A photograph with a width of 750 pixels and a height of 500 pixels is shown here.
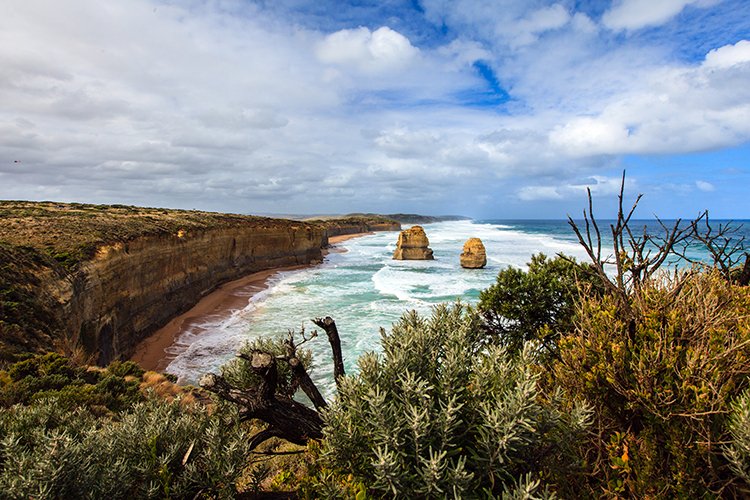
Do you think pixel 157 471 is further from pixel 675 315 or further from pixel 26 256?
pixel 26 256

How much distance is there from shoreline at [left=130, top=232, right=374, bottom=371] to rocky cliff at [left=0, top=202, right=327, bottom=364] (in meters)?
0.50

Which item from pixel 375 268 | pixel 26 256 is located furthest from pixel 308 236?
pixel 26 256

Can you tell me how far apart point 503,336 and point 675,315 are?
5.67m

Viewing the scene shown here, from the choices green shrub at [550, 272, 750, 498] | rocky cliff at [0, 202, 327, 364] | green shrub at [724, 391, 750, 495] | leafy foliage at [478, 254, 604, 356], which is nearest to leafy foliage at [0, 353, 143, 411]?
rocky cliff at [0, 202, 327, 364]

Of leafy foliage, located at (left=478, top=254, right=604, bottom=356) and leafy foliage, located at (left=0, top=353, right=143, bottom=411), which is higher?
leafy foliage, located at (left=478, top=254, right=604, bottom=356)

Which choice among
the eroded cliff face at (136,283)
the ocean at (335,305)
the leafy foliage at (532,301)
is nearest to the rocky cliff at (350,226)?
the ocean at (335,305)

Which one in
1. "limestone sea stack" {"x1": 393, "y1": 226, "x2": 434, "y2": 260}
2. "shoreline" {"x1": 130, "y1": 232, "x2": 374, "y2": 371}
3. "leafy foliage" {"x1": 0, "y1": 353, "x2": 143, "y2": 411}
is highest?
"limestone sea stack" {"x1": 393, "y1": 226, "x2": 434, "y2": 260}

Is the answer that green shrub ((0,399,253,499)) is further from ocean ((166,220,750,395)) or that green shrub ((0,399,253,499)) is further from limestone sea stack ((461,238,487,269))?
limestone sea stack ((461,238,487,269))

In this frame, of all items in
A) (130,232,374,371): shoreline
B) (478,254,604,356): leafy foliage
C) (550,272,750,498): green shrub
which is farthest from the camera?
(130,232,374,371): shoreline

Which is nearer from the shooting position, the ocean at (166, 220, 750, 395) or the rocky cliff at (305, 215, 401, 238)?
the ocean at (166, 220, 750, 395)

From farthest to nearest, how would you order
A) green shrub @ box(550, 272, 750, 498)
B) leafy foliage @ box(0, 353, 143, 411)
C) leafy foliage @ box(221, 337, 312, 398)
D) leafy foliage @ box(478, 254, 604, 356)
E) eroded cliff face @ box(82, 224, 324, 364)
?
eroded cliff face @ box(82, 224, 324, 364), leafy foliage @ box(478, 254, 604, 356), leafy foliage @ box(0, 353, 143, 411), leafy foliage @ box(221, 337, 312, 398), green shrub @ box(550, 272, 750, 498)

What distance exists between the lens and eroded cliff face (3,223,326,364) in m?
14.6

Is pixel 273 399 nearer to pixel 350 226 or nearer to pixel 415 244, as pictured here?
pixel 415 244

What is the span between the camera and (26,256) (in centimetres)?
1499
